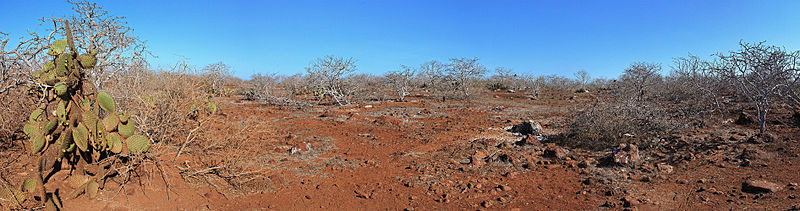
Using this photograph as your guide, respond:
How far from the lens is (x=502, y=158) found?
6043mm

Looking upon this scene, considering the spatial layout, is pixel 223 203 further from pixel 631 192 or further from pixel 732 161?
pixel 732 161

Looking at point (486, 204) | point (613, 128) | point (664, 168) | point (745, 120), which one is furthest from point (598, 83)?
point (486, 204)

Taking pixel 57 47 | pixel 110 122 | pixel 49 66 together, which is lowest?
pixel 110 122

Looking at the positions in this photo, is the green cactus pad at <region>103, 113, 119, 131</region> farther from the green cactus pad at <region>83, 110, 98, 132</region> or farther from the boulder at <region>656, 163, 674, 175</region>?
the boulder at <region>656, 163, 674, 175</region>

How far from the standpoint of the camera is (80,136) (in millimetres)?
2924

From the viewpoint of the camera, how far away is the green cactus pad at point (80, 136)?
291 cm

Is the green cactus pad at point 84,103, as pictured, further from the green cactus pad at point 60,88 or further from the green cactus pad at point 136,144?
the green cactus pad at point 136,144

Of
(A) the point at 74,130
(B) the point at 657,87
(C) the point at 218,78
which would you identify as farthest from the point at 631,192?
(C) the point at 218,78

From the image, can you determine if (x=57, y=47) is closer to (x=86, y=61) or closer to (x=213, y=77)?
(x=86, y=61)

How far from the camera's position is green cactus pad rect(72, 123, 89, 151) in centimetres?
291

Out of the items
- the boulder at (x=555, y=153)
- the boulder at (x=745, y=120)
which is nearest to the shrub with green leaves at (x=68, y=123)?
the boulder at (x=555, y=153)

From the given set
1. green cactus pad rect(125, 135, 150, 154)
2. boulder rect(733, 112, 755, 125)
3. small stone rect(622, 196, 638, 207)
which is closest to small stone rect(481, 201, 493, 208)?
small stone rect(622, 196, 638, 207)

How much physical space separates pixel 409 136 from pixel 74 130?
6.26 m

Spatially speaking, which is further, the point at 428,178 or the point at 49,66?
the point at 428,178
